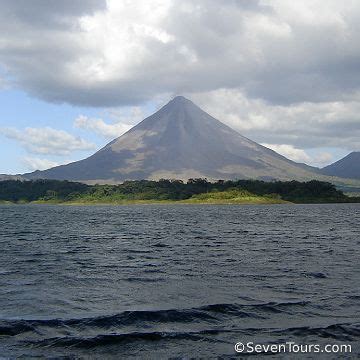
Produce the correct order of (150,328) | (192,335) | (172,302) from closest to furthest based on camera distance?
(192,335), (150,328), (172,302)

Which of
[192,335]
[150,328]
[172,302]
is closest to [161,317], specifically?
[150,328]

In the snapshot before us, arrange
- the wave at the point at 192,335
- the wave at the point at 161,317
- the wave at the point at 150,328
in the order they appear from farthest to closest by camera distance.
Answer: the wave at the point at 161,317, the wave at the point at 150,328, the wave at the point at 192,335

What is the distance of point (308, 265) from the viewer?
4138 centimetres

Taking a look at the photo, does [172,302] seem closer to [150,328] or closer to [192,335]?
[150,328]

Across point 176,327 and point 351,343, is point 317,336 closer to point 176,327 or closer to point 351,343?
point 351,343

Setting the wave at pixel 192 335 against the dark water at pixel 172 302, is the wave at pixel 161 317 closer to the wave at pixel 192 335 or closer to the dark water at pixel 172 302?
the dark water at pixel 172 302

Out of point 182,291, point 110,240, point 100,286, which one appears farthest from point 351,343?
point 110,240

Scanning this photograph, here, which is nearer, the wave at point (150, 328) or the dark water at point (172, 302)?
the dark water at point (172, 302)

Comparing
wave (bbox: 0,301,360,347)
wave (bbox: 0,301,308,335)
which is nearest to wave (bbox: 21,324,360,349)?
wave (bbox: 0,301,360,347)

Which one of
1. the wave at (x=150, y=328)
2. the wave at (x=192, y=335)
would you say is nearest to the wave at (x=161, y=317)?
the wave at (x=150, y=328)

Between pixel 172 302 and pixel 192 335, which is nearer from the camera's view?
pixel 192 335

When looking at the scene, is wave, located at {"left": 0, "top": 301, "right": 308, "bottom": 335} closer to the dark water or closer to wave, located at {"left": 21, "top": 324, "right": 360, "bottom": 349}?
the dark water

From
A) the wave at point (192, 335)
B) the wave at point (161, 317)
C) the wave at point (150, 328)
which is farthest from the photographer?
the wave at point (161, 317)

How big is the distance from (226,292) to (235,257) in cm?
1739
